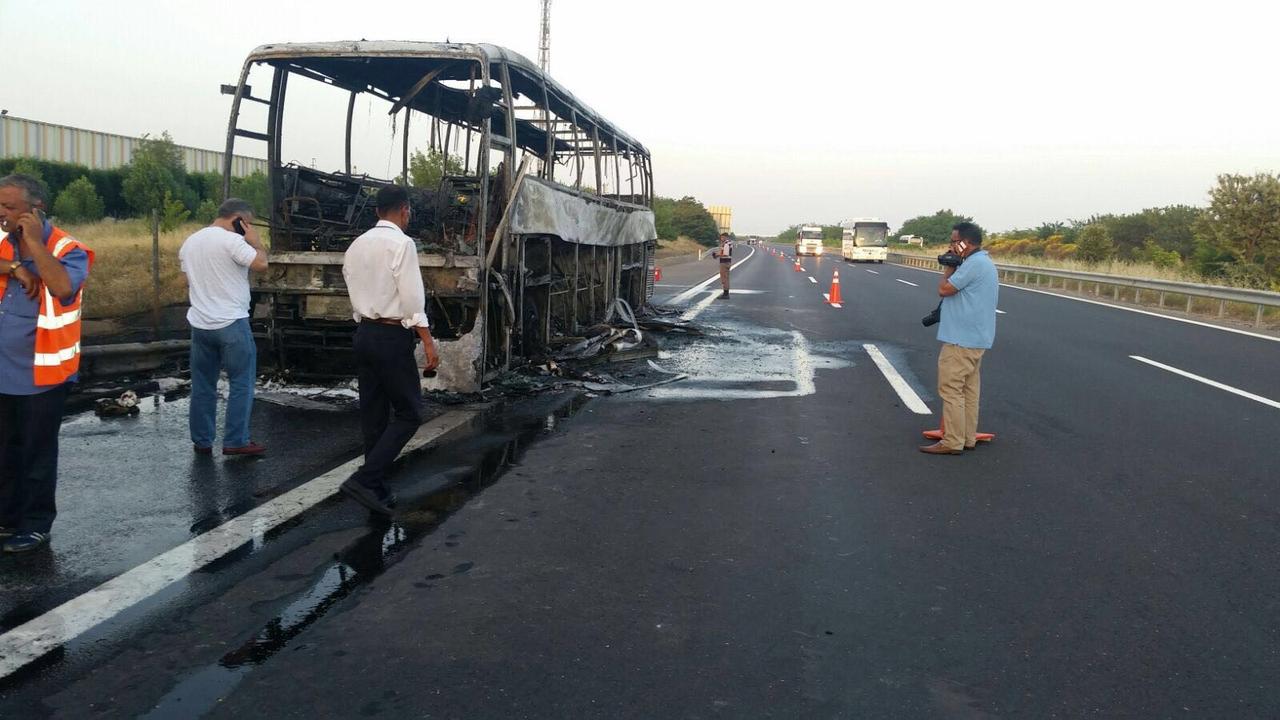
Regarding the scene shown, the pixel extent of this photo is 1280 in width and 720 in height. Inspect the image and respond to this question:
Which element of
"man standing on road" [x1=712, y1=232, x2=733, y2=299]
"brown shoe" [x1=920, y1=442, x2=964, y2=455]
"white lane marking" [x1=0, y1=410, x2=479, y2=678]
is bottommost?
"white lane marking" [x1=0, y1=410, x2=479, y2=678]

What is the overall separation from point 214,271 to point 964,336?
17.6 feet

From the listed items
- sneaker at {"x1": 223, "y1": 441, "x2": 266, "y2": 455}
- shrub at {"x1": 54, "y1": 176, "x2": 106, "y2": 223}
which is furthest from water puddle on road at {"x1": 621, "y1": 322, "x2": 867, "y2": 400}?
shrub at {"x1": 54, "y1": 176, "x2": 106, "y2": 223}

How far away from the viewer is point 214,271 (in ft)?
20.1

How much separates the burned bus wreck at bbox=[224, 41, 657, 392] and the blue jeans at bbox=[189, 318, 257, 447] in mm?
2139

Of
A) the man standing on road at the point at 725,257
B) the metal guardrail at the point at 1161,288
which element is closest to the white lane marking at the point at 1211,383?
the metal guardrail at the point at 1161,288

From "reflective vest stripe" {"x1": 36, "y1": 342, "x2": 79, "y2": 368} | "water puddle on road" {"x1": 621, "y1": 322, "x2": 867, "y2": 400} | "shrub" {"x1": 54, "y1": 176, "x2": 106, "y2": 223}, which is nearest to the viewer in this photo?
"reflective vest stripe" {"x1": 36, "y1": 342, "x2": 79, "y2": 368}

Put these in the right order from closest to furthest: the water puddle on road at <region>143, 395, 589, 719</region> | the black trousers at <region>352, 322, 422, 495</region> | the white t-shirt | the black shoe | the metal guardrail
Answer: the water puddle on road at <region>143, 395, 589, 719</region> < the black shoe < the black trousers at <region>352, 322, 422, 495</region> < the white t-shirt < the metal guardrail

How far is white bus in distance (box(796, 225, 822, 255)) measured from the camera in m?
65.1

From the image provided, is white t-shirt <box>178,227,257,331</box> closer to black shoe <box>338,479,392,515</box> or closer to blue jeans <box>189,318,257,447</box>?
blue jeans <box>189,318,257,447</box>

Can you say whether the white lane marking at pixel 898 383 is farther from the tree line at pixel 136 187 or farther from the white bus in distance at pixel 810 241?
the white bus in distance at pixel 810 241

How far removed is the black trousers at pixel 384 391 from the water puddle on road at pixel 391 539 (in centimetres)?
30

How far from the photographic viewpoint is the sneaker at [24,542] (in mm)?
4238

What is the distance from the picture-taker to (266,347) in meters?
8.66

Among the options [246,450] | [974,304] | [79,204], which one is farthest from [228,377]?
[79,204]
